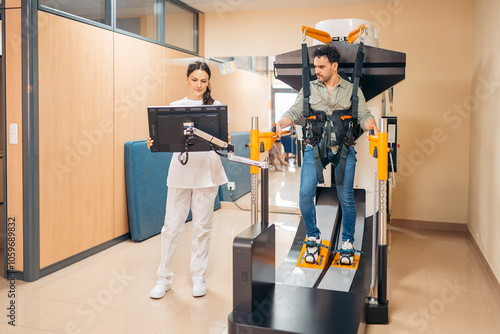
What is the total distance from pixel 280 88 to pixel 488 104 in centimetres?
306

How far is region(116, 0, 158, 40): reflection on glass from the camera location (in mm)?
4934

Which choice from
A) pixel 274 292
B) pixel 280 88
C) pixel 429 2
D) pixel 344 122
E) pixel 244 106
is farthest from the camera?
pixel 244 106

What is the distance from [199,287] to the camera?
11.4 ft

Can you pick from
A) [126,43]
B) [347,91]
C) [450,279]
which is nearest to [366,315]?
[450,279]

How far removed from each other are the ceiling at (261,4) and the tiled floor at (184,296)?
322 centimetres

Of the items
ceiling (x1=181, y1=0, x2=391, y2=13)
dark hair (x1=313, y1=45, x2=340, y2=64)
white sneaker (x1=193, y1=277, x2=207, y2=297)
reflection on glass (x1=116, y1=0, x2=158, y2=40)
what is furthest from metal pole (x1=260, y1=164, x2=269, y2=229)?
ceiling (x1=181, y1=0, x2=391, y2=13)

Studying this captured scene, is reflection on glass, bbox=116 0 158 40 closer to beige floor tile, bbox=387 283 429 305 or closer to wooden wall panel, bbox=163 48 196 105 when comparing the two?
wooden wall panel, bbox=163 48 196 105

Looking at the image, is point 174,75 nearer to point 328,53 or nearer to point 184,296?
point 328,53

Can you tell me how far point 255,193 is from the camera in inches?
119

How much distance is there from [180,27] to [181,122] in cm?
354

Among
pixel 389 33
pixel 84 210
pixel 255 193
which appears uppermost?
pixel 389 33

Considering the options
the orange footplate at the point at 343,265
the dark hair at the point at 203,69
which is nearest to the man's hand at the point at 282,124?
the dark hair at the point at 203,69

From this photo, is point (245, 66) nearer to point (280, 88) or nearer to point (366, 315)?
point (280, 88)

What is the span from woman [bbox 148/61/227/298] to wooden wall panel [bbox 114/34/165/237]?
163 cm
